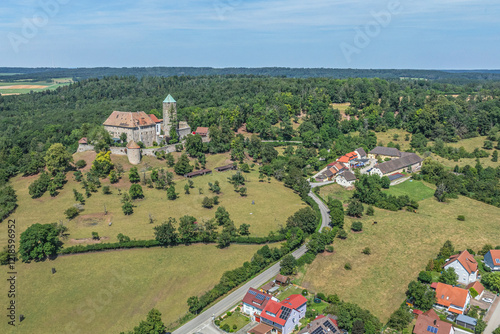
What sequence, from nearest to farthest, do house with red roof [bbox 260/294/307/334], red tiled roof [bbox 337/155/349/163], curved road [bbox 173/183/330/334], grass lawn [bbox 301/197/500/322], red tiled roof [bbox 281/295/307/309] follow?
1. house with red roof [bbox 260/294/307/334]
2. curved road [bbox 173/183/330/334]
3. red tiled roof [bbox 281/295/307/309]
4. grass lawn [bbox 301/197/500/322]
5. red tiled roof [bbox 337/155/349/163]

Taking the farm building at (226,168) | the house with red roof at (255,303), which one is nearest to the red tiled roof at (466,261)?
the house with red roof at (255,303)

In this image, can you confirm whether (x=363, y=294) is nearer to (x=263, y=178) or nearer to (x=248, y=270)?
(x=248, y=270)

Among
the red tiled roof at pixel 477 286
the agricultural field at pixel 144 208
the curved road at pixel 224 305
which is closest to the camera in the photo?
the curved road at pixel 224 305

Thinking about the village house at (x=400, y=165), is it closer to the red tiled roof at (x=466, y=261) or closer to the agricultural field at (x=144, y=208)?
the agricultural field at (x=144, y=208)

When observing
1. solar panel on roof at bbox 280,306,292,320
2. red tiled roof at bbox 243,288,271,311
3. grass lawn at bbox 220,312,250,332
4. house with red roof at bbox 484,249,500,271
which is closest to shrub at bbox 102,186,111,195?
grass lawn at bbox 220,312,250,332

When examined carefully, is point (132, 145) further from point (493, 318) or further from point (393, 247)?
point (493, 318)

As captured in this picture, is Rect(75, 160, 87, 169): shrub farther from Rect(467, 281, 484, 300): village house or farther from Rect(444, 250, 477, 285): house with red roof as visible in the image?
Rect(467, 281, 484, 300): village house
